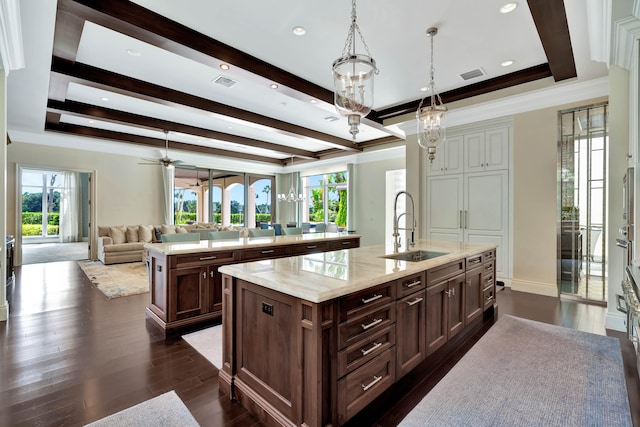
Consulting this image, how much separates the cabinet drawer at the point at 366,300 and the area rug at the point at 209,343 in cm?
146

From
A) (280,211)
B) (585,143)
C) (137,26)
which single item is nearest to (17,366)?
(137,26)

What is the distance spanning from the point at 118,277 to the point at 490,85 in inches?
285

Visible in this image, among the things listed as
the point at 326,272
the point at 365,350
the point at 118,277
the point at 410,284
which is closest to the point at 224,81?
the point at 326,272

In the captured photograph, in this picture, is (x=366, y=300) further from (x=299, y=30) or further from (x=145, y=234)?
(x=145, y=234)

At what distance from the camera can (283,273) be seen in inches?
74.7

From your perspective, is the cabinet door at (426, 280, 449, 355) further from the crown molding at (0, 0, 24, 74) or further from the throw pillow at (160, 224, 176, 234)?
the throw pillow at (160, 224, 176, 234)

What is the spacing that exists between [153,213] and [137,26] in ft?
23.1

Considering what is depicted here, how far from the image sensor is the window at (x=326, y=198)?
33.4 ft

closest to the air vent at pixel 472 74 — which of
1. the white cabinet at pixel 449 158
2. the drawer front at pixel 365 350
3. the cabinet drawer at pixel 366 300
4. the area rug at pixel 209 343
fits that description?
the white cabinet at pixel 449 158

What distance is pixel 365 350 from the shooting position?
67.7 inches

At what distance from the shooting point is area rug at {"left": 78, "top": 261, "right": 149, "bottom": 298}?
15.4 feet

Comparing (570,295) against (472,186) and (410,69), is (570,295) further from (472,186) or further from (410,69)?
(410,69)

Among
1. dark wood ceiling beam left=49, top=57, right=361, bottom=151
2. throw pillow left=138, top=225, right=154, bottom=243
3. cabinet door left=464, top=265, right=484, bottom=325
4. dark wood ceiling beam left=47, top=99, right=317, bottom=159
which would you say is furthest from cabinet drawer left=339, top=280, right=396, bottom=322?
throw pillow left=138, top=225, right=154, bottom=243

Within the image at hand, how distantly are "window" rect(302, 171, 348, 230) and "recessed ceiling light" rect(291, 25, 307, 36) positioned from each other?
6.94 meters
